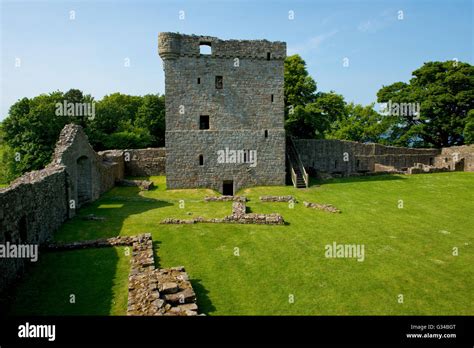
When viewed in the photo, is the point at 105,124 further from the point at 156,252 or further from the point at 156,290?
the point at 156,290

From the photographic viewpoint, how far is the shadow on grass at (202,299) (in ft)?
29.0

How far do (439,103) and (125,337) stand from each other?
45.0 m

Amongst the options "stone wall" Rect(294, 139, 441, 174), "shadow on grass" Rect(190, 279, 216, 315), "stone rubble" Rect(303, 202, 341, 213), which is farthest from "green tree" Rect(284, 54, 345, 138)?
"shadow on grass" Rect(190, 279, 216, 315)

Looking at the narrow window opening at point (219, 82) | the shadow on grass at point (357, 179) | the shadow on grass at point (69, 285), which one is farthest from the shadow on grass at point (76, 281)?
the shadow on grass at point (357, 179)

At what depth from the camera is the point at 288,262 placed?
12.2 metres

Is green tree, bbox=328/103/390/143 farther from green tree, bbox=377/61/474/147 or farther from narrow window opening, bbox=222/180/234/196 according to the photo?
narrow window opening, bbox=222/180/234/196

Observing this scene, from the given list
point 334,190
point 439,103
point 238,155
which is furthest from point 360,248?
point 439,103

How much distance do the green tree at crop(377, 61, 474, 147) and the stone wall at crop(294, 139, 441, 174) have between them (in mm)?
4075

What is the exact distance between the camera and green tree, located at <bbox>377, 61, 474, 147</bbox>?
4106cm

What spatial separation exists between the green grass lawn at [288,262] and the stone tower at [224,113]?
21.1ft

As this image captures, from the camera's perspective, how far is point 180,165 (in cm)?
2738

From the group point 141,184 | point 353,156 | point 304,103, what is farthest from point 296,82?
point 141,184

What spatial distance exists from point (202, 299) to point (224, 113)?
65.3 feet

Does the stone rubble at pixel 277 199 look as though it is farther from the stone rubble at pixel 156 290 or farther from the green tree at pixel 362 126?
the green tree at pixel 362 126
